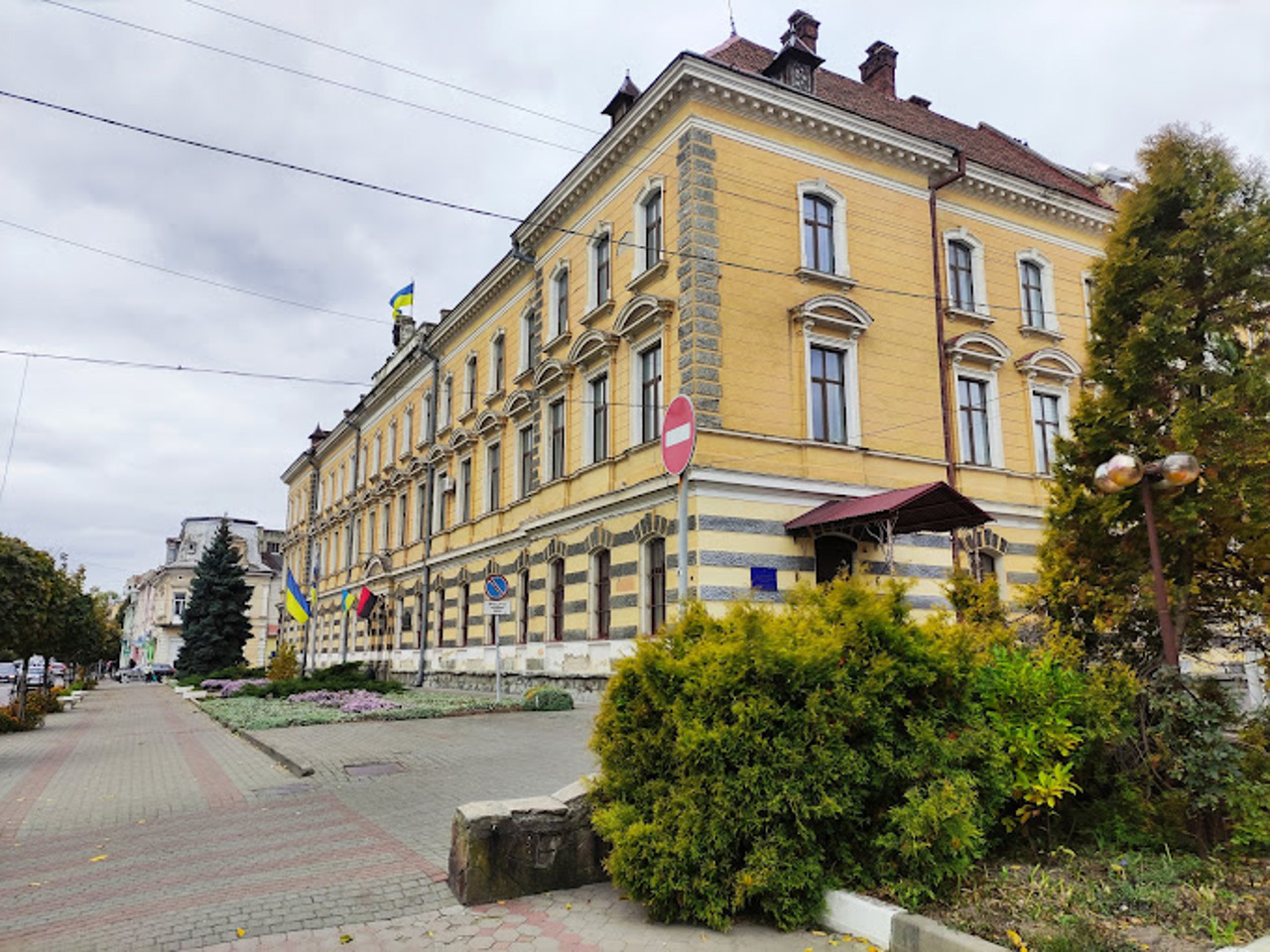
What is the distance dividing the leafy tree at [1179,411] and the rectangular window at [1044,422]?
15.9 m

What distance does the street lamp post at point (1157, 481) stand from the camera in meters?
5.70

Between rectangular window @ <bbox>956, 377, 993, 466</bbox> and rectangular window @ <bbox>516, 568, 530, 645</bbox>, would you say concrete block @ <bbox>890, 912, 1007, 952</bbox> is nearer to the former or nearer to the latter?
rectangular window @ <bbox>956, 377, 993, 466</bbox>

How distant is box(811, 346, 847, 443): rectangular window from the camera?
59.4 feet

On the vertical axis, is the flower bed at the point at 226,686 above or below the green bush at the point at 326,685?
below

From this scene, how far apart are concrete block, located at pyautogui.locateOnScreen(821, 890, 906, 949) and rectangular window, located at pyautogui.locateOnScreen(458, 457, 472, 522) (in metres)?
24.5

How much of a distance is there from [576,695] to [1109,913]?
1550 centimetres

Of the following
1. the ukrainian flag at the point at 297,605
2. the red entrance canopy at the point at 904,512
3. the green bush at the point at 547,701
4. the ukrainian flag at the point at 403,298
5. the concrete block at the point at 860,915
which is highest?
the ukrainian flag at the point at 403,298

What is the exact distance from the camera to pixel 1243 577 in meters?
6.33

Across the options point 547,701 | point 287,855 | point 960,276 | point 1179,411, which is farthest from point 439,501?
point 1179,411

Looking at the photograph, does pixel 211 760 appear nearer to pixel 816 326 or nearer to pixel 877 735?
pixel 877 735

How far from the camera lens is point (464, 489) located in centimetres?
2931

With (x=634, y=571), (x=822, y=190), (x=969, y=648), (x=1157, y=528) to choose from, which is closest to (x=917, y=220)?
(x=822, y=190)

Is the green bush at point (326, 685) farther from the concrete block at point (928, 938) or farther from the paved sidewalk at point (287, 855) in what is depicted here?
the concrete block at point (928, 938)

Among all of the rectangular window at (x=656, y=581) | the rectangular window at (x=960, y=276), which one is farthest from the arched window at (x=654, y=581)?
the rectangular window at (x=960, y=276)
